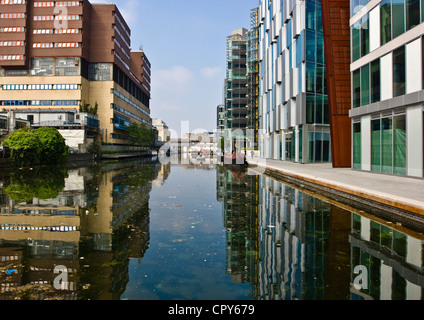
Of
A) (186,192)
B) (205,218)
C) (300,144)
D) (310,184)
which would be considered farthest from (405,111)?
(300,144)

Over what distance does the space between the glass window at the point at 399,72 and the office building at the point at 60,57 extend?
6711 cm

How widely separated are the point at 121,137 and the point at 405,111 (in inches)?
3117

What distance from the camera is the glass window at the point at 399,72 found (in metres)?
18.1

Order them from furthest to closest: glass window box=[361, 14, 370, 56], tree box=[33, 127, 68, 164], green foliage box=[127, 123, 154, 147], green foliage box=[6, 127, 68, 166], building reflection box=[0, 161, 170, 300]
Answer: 1. green foliage box=[127, 123, 154, 147]
2. tree box=[33, 127, 68, 164]
3. green foliage box=[6, 127, 68, 166]
4. glass window box=[361, 14, 370, 56]
5. building reflection box=[0, 161, 170, 300]

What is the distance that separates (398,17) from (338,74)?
28.2 ft

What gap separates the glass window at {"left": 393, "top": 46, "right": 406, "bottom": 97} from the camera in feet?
59.5

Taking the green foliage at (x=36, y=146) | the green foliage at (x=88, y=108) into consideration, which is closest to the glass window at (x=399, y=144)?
the green foliage at (x=36, y=146)

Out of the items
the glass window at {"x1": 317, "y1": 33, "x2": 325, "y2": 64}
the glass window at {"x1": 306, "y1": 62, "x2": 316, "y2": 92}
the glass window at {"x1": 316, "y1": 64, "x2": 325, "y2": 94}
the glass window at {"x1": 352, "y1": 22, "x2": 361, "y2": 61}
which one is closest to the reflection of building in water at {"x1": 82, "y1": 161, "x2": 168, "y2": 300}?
the glass window at {"x1": 352, "y1": 22, "x2": 361, "y2": 61}

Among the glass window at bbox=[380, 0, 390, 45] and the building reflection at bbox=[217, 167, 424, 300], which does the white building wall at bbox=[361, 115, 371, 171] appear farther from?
the building reflection at bbox=[217, 167, 424, 300]

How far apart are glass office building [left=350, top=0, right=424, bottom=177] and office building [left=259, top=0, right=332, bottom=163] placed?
9752 mm

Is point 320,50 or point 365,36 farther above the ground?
point 320,50

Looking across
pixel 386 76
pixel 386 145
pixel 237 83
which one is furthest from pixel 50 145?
pixel 237 83

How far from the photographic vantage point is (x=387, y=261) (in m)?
5.76

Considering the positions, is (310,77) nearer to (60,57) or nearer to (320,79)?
(320,79)
